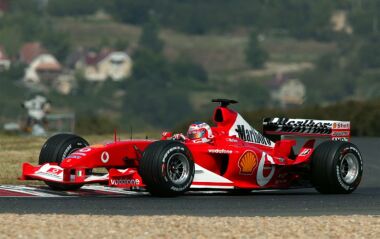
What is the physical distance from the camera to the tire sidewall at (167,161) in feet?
51.8

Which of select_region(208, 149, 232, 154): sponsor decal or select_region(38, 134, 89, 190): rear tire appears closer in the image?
select_region(208, 149, 232, 154): sponsor decal

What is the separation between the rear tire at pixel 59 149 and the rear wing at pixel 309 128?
9.46 feet

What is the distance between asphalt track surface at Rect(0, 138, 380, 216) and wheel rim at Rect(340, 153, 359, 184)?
0.25m

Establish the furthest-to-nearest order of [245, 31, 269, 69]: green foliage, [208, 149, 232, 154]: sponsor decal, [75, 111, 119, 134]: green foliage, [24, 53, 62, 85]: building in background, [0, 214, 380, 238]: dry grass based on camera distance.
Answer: [24, 53, 62, 85]: building in background
[245, 31, 269, 69]: green foliage
[75, 111, 119, 134]: green foliage
[208, 149, 232, 154]: sponsor decal
[0, 214, 380, 238]: dry grass

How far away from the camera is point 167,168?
15.8m

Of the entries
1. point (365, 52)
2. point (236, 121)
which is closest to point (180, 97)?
point (365, 52)

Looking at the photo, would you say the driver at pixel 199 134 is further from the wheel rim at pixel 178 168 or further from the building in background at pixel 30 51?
the building in background at pixel 30 51

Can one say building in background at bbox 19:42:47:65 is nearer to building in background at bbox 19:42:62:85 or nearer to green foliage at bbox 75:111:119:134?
building in background at bbox 19:42:62:85

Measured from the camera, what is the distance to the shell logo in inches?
669

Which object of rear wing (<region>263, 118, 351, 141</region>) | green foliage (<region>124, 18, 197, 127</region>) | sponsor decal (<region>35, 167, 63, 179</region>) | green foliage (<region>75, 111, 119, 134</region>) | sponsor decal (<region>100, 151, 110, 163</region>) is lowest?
sponsor decal (<region>35, 167, 63, 179</region>)

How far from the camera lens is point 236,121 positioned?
58.1 ft

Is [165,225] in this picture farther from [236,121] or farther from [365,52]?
[365,52]

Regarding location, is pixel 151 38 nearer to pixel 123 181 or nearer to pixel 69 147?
pixel 69 147

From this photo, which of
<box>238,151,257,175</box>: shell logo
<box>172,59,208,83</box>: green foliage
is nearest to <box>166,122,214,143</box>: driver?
<box>238,151,257,175</box>: shell logo
